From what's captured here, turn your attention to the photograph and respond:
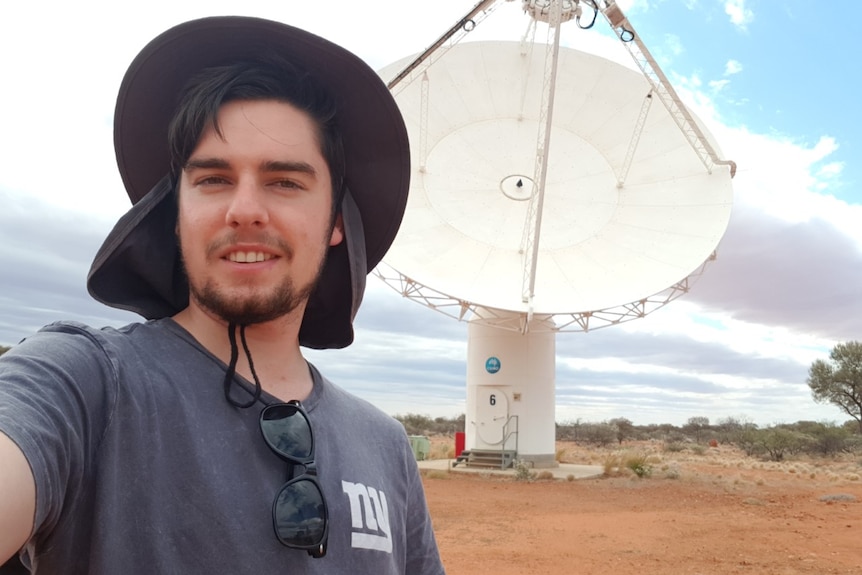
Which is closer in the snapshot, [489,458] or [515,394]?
[489,458]

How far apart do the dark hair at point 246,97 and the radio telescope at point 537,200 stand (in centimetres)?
1360

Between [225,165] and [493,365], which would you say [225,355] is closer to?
[225,165]

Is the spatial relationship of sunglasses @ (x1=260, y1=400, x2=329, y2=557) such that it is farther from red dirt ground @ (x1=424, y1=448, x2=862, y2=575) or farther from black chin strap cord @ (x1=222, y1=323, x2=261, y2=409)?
red dirt ground @ (x1=424, y1=448, x2=862, y2=575)

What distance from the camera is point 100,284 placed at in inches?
71.8

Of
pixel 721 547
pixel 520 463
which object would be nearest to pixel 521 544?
pixel 721 547

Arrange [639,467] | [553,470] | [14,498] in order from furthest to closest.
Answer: [553,470]
[639,467]
[14,498]

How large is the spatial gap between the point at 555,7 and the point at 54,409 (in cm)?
1687

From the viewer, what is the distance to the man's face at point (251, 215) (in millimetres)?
1682

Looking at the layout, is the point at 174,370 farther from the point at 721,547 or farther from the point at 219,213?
the point at 721,547

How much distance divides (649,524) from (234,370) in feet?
42.3

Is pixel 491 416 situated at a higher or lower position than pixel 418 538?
lower

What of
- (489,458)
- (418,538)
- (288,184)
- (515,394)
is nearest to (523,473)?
(489,458)

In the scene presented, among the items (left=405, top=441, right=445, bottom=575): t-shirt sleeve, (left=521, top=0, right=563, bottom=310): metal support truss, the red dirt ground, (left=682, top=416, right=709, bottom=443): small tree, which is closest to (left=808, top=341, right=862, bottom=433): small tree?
(left=682, top=416, right=709, bottom=443): small tree

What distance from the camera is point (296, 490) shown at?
1432 mm
